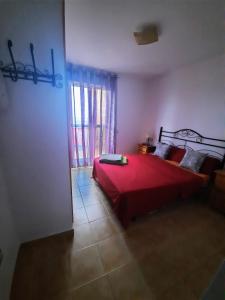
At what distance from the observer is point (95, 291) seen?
1.14 meters

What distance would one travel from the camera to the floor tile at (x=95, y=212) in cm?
196

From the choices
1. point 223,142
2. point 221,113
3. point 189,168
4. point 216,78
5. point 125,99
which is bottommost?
point 189,168

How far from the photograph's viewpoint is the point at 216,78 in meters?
2.45

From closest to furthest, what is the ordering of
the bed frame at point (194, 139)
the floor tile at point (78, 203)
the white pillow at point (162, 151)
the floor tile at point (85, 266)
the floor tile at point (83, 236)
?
the floor tile at point (85, 266), the floor tile at point (83, 236), the floor tile at point (78, 203), the bed frame at point (194, 139), the white pillow at point (162, 151)

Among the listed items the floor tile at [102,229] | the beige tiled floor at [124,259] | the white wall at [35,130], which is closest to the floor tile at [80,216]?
the beige tiled floor at [124,259]

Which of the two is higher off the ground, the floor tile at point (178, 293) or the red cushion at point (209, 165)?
the red cushion at point (209, 165)

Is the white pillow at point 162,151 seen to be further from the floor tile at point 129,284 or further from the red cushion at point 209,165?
the floor tile at point 129,284

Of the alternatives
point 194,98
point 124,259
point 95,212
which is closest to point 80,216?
point 95,212

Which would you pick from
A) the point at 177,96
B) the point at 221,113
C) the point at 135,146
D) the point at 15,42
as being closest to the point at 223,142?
the point at 221,113

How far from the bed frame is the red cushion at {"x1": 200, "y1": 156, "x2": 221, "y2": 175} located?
100 mm

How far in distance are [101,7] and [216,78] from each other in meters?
2.23

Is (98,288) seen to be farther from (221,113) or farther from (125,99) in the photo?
(125,99)

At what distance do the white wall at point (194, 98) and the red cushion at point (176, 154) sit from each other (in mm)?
518

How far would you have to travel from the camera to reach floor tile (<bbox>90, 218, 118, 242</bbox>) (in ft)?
5.43
